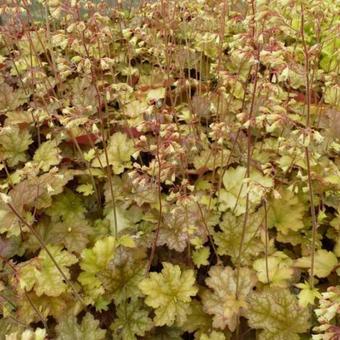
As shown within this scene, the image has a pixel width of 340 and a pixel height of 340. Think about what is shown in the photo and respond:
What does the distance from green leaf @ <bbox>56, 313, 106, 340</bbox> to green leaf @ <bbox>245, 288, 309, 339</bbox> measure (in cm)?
72

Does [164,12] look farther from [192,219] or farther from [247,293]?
[247,293]

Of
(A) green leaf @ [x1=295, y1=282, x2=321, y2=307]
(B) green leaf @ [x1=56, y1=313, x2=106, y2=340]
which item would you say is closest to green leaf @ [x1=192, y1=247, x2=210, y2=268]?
(A) green leaf @ [x1=295, y1=282, x2=321, y2=307]

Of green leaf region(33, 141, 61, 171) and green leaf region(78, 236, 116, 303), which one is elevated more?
green leaf region(33, 141, 61, 171)

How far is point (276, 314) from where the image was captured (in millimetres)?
2176

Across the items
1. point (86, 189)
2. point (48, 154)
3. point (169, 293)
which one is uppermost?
point (48, 154)

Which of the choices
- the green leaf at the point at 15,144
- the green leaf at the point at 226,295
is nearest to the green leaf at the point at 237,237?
the green leaf at the point at 226,295

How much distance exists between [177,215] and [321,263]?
814 mm

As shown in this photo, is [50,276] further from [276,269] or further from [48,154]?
[276,269]

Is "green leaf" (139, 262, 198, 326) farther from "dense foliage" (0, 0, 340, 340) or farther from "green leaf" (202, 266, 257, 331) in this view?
"green leaf" (202, 266, 257, 331)

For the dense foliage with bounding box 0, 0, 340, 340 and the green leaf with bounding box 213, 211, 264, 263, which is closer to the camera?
the dense foliage with bounding box 0, 0, 340, 340

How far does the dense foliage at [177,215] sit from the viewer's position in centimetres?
216

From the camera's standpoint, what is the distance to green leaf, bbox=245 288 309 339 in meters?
2.14

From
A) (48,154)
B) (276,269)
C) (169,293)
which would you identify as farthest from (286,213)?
(48,154)

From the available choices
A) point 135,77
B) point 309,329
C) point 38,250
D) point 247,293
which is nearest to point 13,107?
point 135,77
